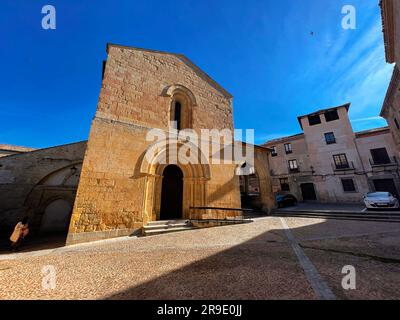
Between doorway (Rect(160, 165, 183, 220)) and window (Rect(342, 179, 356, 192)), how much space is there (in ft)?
56.3

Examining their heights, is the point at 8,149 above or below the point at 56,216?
above

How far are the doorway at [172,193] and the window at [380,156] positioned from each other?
18.9m

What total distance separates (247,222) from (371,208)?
8442 mm

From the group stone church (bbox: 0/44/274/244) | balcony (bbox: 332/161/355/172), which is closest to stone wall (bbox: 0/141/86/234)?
stone church (bbox: 0/44/274/244)

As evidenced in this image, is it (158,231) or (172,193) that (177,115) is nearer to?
(172,193)

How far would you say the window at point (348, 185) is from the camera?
1503 centimetres

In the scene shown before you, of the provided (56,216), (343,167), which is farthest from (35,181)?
(343,167)

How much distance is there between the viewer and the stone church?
548 centimetres

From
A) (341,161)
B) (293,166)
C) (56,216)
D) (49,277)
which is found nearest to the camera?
(49,277)

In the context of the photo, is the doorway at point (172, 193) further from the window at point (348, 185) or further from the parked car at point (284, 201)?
the window at point (348, 185)

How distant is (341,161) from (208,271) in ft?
65.9

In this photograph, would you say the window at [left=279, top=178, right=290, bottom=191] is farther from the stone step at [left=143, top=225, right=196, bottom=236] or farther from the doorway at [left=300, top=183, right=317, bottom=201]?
the stone step at [left=143, top=225, right=196, bottom=236]

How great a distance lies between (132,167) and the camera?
6086mm
